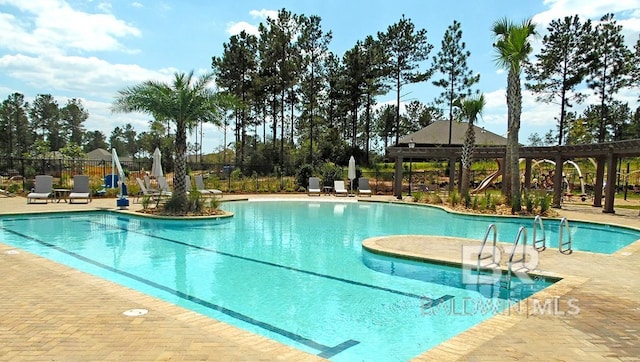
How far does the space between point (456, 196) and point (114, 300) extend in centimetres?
1467

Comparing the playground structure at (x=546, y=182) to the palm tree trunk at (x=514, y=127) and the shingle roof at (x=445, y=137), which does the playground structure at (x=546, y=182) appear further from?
the shingle roof at (x=445, y=137)

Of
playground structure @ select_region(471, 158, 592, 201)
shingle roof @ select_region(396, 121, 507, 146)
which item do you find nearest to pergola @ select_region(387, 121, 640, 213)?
playground structure @ select_region(471, 158, 592, 201)

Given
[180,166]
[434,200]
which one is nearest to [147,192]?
[180,166]

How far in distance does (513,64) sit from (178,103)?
12.4 meters

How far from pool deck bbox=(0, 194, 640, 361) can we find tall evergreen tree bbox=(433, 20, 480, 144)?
2954 cm

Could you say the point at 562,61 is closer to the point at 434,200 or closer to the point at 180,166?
the point at 434,200

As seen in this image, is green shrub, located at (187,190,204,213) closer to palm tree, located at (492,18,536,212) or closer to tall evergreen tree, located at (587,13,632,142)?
palm tree, located at (492,18,536,212)

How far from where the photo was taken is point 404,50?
105ft

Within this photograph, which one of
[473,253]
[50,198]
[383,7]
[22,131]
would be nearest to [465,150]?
[383,7]

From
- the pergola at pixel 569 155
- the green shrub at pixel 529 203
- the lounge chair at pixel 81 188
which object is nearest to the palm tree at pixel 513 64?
the green shrub at pixel 529 203

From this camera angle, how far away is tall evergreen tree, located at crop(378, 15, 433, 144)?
1241 inches

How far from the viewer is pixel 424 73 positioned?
108 ft

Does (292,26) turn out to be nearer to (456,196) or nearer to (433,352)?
(456,196)

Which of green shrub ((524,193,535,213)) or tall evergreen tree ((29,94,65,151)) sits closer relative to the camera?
green shrub ((524,193,535,213))
